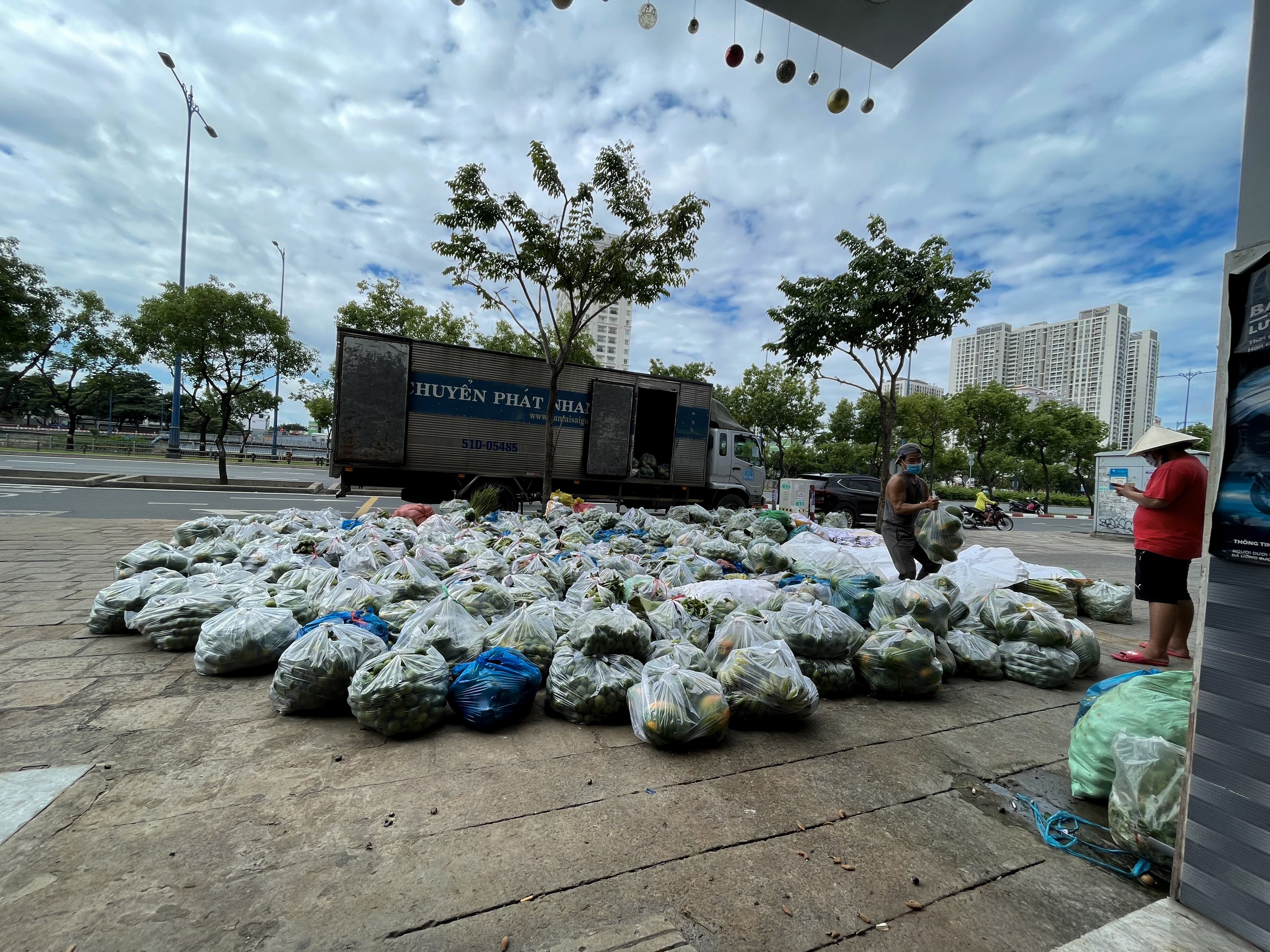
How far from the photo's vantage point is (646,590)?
4137mm

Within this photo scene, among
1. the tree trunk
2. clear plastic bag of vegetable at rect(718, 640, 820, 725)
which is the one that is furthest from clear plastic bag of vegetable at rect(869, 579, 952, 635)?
the tree trunk

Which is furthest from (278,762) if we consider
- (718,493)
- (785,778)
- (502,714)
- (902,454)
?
(718,493)

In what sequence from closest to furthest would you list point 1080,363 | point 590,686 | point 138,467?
point 590,686
point 138,467
point 1080,363

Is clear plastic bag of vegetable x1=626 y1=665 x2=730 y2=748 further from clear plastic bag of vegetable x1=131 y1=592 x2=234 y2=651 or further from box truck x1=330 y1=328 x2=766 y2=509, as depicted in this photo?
box truck x1=330 y1=328 x2=766 y2=509

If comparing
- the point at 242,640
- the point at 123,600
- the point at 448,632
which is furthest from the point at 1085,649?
the point at 123,600

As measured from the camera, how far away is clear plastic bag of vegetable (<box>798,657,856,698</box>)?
3201mm

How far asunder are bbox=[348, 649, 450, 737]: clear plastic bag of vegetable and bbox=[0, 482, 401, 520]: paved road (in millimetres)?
9676

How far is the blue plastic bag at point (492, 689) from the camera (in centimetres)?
266

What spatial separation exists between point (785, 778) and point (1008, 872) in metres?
0.79

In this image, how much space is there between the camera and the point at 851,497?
1606 centimetres

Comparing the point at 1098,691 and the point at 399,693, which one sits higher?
the point at 1098,691

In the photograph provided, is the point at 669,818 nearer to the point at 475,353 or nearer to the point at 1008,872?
the point at 1008,872

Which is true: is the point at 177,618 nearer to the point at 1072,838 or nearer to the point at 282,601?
Answer: the point at 282,601

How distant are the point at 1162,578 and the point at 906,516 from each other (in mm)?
1700
